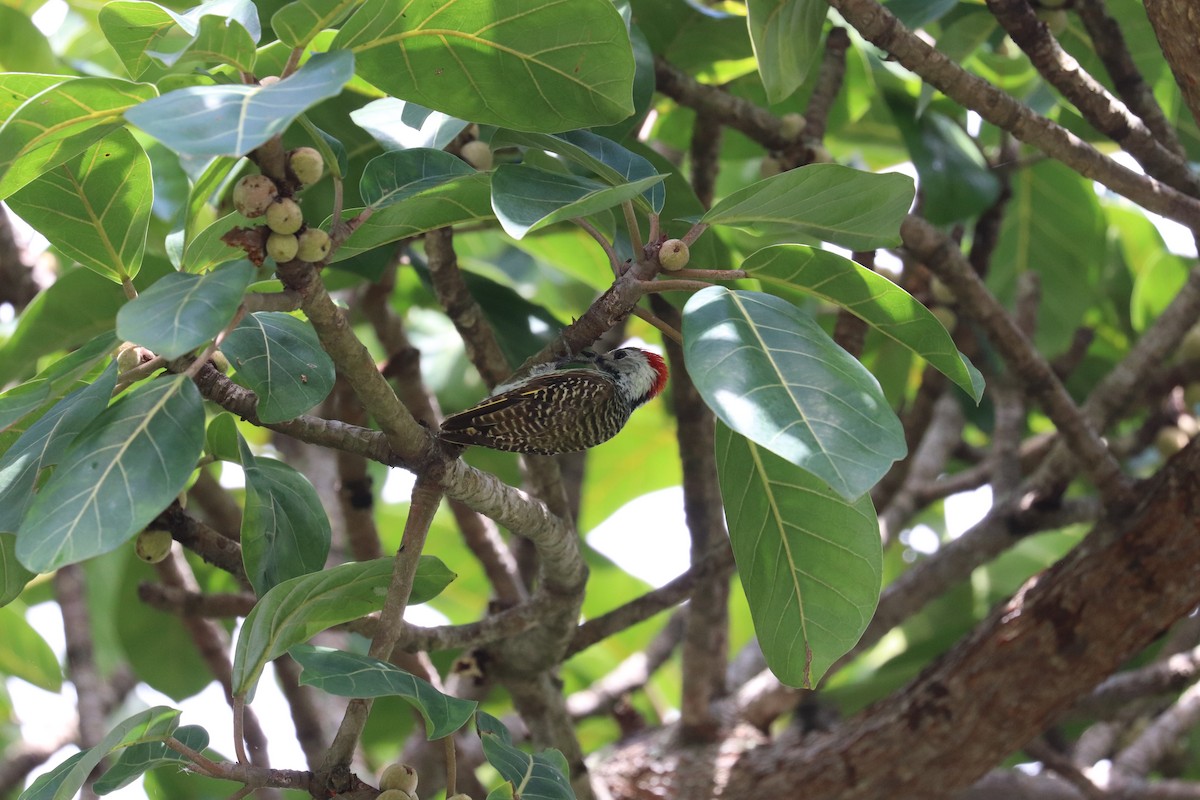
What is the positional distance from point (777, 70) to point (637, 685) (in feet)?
7.01

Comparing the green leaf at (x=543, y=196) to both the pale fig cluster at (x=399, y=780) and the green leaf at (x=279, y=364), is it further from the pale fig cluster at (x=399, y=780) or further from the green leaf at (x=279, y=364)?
the pale fig cluster at (x=399, y=780)

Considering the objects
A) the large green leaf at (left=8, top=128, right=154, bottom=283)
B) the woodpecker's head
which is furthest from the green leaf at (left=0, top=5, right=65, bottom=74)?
the woodpecker's head

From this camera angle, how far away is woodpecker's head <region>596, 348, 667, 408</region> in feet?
8.28

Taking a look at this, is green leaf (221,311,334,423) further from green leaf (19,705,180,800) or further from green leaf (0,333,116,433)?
green leaf (19,705,180,800)

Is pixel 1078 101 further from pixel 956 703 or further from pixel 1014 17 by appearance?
pixel 956 703

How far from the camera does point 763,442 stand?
1.10 meters

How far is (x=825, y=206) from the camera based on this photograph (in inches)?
57.9

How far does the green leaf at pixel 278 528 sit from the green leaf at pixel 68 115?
46cm

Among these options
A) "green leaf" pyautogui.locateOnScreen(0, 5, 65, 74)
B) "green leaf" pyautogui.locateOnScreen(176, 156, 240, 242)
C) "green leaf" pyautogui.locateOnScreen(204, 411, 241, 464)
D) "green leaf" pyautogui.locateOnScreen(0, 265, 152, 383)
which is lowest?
"green leaf" pyautogui.locateOnScreen(204, 411, 241, 464)

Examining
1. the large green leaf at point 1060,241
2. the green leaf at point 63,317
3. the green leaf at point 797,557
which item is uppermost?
the large green leaf at point 1060,241

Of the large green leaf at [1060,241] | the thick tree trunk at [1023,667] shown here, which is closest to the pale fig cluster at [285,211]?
the thick tree trunk at [1023,667]

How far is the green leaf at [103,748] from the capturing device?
1335 mm

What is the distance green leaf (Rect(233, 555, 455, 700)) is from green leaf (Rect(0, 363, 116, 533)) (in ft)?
0.96

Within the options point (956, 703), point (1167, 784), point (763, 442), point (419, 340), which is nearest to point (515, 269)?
point (419, 340)
